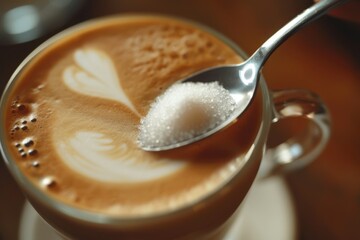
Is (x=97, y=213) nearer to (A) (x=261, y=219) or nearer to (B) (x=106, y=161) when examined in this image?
(B) (x=106, y=161)

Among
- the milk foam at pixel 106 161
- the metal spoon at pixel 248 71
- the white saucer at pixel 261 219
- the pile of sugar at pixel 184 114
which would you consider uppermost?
the metal spoon at pixel 248 71

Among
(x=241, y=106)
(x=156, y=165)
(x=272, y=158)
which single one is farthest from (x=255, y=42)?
(x=156, y=165)

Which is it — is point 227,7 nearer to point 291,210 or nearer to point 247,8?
point 247,8

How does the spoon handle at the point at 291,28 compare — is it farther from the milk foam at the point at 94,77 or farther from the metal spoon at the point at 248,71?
the milk foam at the point at 94,77

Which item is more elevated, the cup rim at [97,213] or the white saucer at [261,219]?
the cup rim at [97,213]

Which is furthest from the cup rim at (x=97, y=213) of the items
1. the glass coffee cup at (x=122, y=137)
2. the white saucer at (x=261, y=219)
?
the white saucer at (x=261, y=219)

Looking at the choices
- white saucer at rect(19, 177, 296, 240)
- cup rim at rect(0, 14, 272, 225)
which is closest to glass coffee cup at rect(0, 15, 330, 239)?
cup rim at rect(0, 14, 272, 225)

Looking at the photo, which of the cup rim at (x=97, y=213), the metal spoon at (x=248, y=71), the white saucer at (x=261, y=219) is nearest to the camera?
the cup rim at (x=97, y=213)

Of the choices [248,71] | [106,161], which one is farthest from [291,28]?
[106,161]
